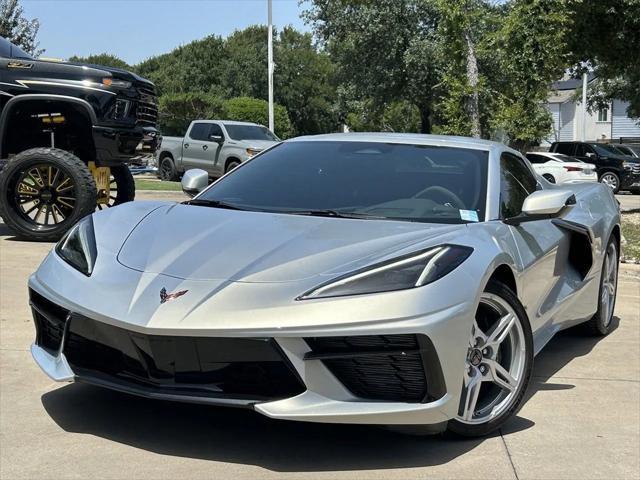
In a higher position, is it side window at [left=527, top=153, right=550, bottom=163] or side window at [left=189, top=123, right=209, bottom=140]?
side window at [left=189, top=123, right=209, bottom=140]

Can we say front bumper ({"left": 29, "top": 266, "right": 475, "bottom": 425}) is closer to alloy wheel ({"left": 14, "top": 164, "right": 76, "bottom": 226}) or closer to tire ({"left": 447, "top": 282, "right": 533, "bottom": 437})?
tire ({"left": 447, "top": 282, "right": 533, "bottom": 437})

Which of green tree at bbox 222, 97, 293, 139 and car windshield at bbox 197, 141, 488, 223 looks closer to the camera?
car windshield at bbox 197, 141, 488, 223

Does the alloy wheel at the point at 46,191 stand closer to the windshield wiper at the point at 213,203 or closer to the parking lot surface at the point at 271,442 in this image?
the parking lot surface at the point at 271,442

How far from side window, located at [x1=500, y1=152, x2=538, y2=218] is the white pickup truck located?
1383 cm

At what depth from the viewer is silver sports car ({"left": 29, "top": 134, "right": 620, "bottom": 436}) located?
299 centimetres

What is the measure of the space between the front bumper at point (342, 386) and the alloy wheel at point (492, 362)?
0.22 metres

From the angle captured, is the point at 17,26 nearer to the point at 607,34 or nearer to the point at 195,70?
the point at 607,34

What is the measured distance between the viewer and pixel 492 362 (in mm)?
3520

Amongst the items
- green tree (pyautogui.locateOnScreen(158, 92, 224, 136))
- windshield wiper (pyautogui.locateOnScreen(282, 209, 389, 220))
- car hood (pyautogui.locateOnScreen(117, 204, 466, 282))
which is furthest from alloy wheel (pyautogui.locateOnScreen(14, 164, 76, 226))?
green tree (pyautogui.locateOnScreen(158, 92, 224, 136))

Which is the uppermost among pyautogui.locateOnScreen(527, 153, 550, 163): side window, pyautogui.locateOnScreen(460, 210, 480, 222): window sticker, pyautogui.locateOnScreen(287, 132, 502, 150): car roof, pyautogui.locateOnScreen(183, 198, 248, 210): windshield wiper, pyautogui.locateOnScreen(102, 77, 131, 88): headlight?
pyautogui.locateOnScreen(102, 77, 131, 88): headlight

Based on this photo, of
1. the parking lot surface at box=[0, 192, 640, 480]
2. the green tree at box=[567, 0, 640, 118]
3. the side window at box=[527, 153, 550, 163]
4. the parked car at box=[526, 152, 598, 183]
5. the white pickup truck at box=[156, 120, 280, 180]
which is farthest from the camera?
the side window at box=[527, 153, 550, 163]

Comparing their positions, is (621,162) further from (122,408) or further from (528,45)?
(122,408)

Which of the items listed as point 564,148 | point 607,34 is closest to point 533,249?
point 607,34

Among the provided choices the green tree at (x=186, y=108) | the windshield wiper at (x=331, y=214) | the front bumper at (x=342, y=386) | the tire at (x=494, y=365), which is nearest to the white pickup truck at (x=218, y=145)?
the windshield wiper at (x=331, y=214)
